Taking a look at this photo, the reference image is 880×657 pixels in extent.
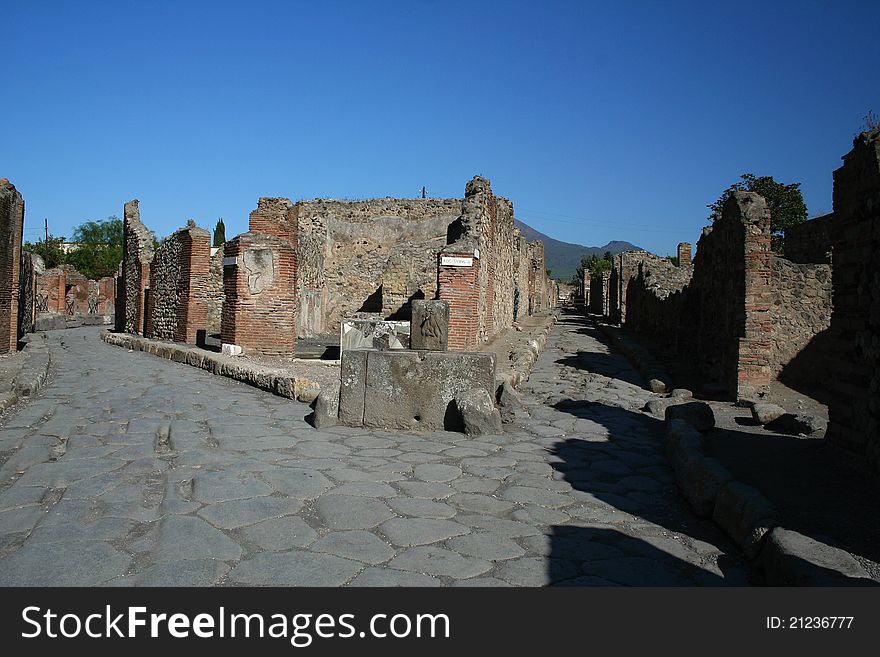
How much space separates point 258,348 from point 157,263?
645cm

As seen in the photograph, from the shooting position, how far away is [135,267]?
18.1m

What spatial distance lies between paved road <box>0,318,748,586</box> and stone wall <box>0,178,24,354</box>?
15.5 ft

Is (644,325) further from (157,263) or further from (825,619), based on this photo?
(825,619)

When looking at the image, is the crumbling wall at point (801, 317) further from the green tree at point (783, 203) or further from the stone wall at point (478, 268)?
the green tree at point (783, 203)

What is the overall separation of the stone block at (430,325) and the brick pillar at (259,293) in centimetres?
574

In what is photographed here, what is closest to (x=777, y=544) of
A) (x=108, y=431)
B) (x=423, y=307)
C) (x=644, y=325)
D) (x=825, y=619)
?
(x=825, y=619)

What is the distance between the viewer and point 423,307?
645cm

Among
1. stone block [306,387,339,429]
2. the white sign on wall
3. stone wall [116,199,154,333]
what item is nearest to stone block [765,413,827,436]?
stone block [306,387,339,429]

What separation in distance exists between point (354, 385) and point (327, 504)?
2486 millimetres

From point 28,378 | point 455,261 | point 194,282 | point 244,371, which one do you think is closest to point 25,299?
point 194,282

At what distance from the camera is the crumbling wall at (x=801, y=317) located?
10.2 metres

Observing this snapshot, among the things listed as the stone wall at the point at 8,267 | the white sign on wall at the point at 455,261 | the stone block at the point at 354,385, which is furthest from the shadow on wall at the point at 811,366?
the stone wall at the point at 8,267

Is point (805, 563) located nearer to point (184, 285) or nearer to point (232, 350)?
point (232, 350)

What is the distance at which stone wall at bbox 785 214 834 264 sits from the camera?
19484 mm
